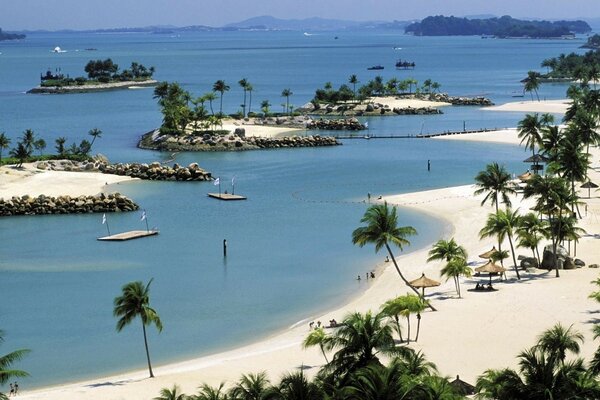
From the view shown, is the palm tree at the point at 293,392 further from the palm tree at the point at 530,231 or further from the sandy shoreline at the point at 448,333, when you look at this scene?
the palm tree at the point at 530,231

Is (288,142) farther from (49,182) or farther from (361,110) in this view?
(361,110)

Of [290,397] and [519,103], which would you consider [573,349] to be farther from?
[519,103]

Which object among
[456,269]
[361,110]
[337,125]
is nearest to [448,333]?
[456,269]

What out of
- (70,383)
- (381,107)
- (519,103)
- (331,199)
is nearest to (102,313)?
(70,383)

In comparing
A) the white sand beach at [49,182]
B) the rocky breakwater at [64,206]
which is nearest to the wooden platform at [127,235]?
the rocky breakwater at [64,206]

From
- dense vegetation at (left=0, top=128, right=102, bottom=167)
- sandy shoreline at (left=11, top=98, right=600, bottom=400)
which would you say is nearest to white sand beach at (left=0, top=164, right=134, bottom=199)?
dense vegetation at (left=0, top=128, right=102, bottom=167)
